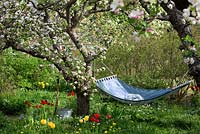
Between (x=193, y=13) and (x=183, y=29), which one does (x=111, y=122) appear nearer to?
(x=183, y=29)

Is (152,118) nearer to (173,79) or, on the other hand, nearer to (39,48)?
(39,48)

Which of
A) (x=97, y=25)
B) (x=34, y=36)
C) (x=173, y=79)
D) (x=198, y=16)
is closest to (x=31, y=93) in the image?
(x=97, y=25)

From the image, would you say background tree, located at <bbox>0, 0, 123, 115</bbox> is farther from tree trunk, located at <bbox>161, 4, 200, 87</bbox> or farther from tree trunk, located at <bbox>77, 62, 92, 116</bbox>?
tree trunk, located at <bbox>161, 4, 200, 87</bbox>

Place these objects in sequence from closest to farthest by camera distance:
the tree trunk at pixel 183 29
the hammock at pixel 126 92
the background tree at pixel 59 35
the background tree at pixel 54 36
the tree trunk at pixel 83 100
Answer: the tree trunk at pixel 183 29 < the background tree at pixel 59 35 < the background tree at pixel 54 36 < the tree trunk at pixel 83 100 < the hammock at pixel 126 92

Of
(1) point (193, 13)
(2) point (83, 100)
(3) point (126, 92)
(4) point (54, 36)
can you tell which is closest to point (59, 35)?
(4) point (54, 36)

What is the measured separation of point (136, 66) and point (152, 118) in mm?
3977

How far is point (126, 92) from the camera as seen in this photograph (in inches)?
287

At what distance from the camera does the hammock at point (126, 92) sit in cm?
636

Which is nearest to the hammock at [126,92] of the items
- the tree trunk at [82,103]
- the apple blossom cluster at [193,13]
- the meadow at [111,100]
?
the meadow at [111,100]

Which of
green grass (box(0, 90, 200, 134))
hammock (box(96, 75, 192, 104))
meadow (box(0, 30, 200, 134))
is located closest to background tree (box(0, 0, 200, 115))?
meadow (box(0, 30, 200, 134))

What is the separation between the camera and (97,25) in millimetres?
7539

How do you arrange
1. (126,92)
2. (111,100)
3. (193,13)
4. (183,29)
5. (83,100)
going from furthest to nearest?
(111,100), (126,92), (83,100), (183,29), (193,13)

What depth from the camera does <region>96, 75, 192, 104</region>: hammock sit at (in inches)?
250

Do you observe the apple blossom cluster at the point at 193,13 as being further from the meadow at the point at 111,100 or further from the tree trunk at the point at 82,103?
the tree trunk at the point at 82,103
